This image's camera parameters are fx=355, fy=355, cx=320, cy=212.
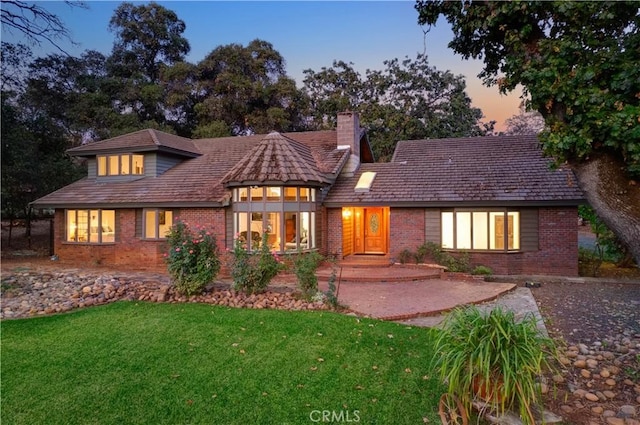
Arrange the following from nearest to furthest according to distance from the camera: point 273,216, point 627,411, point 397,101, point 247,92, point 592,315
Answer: point 627,411
point 592,315
point 273,216
point 247,92
point 397,101

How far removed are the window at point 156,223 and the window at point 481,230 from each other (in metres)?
10.2

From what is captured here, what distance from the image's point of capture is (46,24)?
8484 millimetres

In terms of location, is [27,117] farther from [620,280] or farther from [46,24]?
[620,280]

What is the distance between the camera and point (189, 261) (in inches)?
330

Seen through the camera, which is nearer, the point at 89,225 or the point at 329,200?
the point at 329,200

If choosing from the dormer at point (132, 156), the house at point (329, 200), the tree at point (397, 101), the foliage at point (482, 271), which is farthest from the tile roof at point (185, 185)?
the tree at point (397, 101)

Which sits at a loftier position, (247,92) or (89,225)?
(247,92)

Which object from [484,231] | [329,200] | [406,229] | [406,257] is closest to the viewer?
[484,231]

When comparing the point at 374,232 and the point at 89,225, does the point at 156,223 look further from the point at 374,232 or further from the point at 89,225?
the point at 374,232

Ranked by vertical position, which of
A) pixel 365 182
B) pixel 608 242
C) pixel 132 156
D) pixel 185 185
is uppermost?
pixel 132 156

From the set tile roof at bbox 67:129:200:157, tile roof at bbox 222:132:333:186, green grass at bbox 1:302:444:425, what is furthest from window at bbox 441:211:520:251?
tile roof at bbox 67:129:200:157

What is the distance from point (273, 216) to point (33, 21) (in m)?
7.82

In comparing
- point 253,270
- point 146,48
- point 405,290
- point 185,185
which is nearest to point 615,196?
point 405,290

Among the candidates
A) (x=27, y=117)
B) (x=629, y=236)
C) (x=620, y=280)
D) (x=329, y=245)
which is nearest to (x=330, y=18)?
(x=329, y=245)
